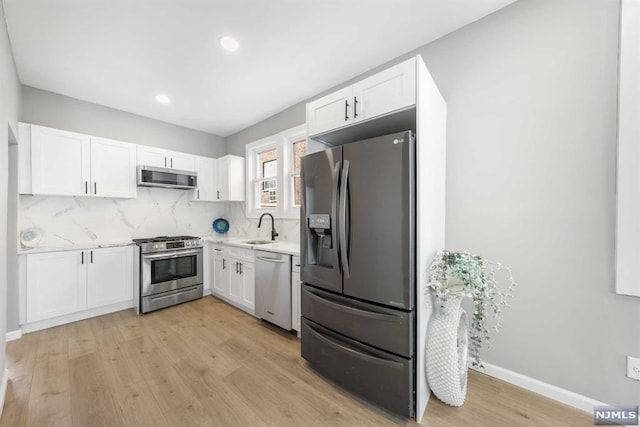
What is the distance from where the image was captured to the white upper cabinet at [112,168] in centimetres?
318

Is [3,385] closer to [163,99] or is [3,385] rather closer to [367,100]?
[163,99]

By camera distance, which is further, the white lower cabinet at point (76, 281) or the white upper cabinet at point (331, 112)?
the white lower cabinet at point (76, 281)

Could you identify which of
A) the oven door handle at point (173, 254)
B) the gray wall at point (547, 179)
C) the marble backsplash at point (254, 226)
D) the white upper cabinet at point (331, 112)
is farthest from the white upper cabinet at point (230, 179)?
the gray wall at point (547, 179)

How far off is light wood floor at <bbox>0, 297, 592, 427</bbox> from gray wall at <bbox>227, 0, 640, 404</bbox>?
0.43 meters

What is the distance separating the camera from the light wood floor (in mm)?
1578

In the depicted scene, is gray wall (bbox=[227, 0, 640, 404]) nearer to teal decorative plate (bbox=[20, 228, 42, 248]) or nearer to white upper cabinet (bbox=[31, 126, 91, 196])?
white upper cabinet (bbox=[31, 126, 91, 196])

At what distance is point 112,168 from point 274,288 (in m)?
2.75

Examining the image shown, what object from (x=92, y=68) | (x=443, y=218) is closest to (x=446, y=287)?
(x=443, y=218)

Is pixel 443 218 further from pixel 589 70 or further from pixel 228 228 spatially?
pixel 228 228

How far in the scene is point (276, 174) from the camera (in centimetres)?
379

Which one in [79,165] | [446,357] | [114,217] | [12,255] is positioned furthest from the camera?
[114,217]

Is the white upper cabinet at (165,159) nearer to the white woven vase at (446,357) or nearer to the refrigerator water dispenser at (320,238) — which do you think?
the refrigerator water dispenser at (320,238)

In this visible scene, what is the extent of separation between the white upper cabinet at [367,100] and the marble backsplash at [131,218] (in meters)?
1.73

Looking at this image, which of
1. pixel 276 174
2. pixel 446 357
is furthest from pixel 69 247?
pixel 446 357
